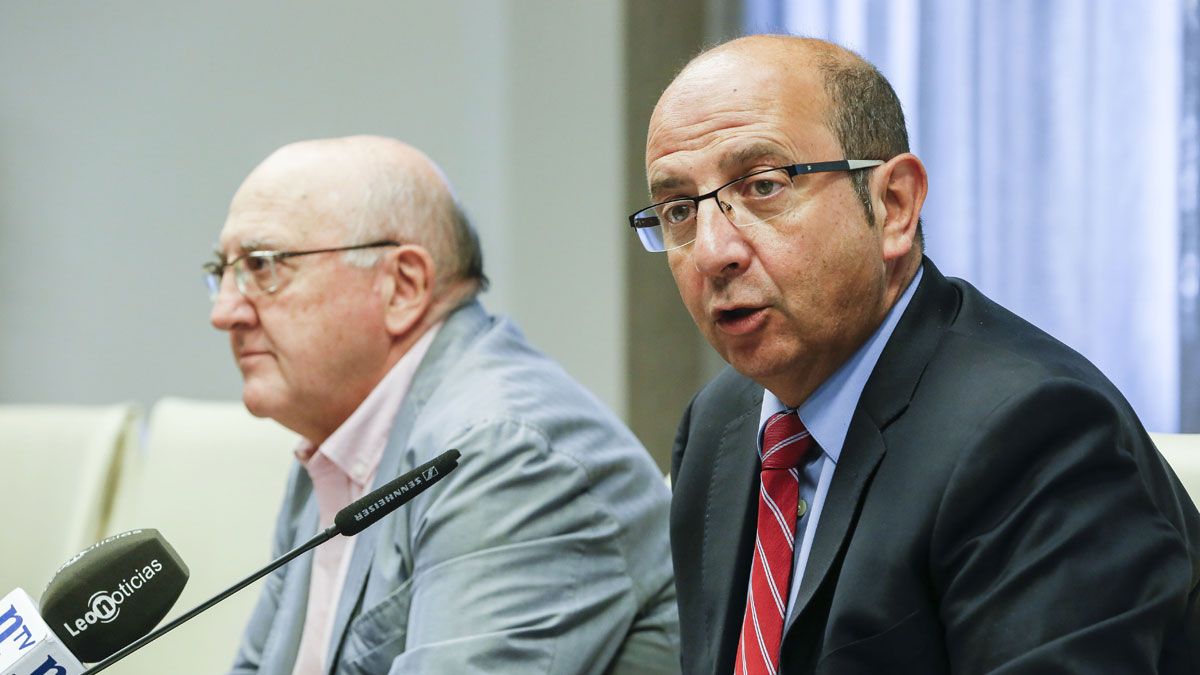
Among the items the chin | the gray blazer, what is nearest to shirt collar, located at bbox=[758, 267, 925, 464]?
the gray blazer

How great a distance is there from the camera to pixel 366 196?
1.94m

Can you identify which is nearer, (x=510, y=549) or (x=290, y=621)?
(x=510, y=549)

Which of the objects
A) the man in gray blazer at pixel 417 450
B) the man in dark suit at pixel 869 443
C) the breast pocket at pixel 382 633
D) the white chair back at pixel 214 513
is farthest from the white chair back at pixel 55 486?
the man in dark suit at pixel 869 443

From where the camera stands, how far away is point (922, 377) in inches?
47.2

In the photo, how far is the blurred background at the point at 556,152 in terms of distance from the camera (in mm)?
2703

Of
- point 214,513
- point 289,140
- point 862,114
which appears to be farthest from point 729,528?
point 289,140

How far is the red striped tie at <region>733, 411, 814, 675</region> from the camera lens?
125 centimetres

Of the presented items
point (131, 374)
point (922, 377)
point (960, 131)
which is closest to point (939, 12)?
point (960, 131)

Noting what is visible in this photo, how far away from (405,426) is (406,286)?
0.73ft

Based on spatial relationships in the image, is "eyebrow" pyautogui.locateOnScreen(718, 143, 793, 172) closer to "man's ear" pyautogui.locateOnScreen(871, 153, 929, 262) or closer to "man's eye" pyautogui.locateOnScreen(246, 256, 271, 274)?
"man's ear" pyautogui.locateOnScreen(871, 153, 929, 262)

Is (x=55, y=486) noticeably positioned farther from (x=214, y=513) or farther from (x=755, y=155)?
(x=755, y=155)

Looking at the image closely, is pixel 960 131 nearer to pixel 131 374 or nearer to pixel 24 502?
pixel 24 502

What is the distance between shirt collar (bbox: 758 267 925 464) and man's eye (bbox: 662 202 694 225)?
0.21 metres

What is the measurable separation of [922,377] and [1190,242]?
1.68 metres
